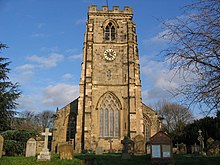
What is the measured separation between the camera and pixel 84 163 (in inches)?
543

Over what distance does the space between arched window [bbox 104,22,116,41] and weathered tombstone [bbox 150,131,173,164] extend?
62.1 ft

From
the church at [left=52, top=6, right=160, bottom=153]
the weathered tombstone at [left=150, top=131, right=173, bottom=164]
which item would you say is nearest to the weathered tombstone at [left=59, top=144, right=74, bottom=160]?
the weathered tombstone at [left=150, top=131, right=173, bottom=164]

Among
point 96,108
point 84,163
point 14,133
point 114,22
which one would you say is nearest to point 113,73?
point 96,108

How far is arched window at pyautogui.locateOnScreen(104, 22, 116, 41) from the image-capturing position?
31.7m

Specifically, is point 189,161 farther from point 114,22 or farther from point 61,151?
point 114,22

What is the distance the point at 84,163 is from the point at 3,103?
25.3 feet

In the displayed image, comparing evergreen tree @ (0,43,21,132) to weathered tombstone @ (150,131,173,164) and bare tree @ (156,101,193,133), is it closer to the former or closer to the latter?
weathered tombstone @ (150,131,173,164)

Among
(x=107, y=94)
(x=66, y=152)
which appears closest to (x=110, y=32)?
(x=107, y=94)

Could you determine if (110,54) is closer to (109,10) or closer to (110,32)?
(110,32)

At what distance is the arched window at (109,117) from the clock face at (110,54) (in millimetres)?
4697

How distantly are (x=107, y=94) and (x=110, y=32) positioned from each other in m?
8.62

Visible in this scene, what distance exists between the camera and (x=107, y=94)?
1122 inches

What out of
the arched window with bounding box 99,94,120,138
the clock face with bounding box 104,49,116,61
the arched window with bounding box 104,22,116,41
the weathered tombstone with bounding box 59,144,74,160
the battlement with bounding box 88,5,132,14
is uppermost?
the battlement with bounding box 88,5,132,14

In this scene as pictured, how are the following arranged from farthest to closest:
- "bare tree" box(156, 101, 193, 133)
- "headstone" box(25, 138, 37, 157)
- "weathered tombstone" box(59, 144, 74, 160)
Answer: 1. "bare tree" box(156, 101, 193, 133)
2. "headstone" box(25, 138, 37, 157)
3. "weathered tombstone" box(59, 144, 74, 160)
